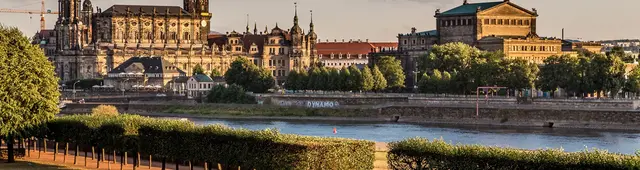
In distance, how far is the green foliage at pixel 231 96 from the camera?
4628 inches

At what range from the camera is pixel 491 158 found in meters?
38.7

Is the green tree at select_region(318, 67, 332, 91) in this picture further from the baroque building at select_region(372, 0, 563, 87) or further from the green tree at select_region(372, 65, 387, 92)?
the baroque building at select_region(372, 0, 563, 87)

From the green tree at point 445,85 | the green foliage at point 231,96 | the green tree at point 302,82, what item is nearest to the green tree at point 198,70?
the green tree at point 302,82

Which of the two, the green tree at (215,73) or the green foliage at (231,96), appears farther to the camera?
the green tree at (215,73)

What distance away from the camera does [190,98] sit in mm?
124688

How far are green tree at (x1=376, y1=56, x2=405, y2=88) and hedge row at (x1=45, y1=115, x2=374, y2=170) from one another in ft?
223

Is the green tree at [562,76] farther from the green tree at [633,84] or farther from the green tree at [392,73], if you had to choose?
the green tree at [392,73]

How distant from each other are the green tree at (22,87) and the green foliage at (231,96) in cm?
6298

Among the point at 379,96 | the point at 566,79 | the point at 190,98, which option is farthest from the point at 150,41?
the point at 566,79

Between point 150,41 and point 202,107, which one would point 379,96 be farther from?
point 150,41

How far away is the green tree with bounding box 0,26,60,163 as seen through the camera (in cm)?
5194

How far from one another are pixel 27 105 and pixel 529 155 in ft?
75.5

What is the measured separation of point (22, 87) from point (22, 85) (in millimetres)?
124

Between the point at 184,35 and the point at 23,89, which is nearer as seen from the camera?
the point at 23,89
